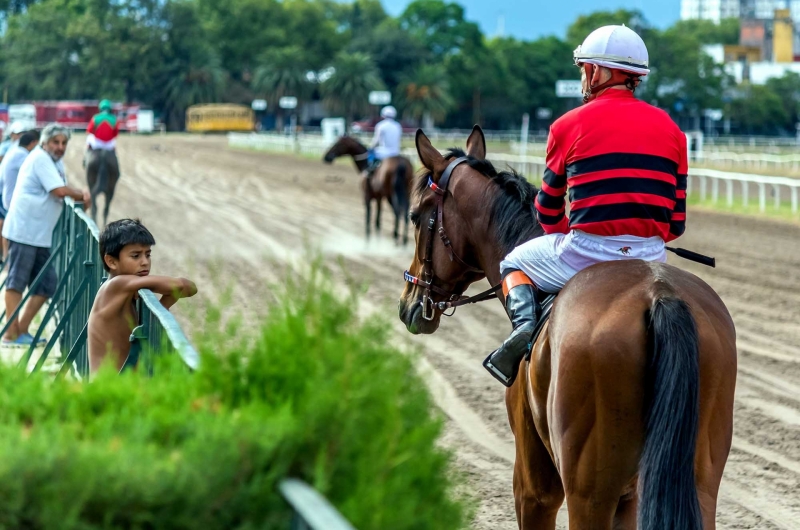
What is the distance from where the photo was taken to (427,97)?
3669 inches

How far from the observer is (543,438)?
4035mm

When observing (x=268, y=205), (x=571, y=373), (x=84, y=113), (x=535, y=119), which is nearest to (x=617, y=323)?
(x=571, y=373)

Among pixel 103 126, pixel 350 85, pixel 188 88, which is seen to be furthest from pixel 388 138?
pixel 188 88

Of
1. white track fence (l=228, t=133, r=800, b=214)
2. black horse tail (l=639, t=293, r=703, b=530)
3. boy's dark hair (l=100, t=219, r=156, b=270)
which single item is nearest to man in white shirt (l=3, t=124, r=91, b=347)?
white track fence (l=228, t=133, r=800, b=214)

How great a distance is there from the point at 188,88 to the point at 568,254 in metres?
94.4

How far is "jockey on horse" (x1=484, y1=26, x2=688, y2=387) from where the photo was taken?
13.1ft

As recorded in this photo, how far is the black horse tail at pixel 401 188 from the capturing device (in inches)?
706

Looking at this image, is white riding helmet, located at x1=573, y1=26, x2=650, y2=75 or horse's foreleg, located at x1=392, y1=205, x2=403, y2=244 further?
horse's foreleg, located at x1=392, y1=205, x2=403, y2=244

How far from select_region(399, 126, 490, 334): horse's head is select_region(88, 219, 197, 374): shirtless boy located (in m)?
1.02

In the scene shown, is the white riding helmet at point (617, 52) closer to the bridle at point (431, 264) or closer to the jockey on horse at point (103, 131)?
the bridle at point (431, 264)

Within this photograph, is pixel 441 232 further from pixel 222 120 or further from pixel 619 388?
pixel 222 120

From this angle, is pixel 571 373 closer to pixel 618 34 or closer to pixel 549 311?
pixel 549 311

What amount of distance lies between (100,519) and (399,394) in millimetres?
663

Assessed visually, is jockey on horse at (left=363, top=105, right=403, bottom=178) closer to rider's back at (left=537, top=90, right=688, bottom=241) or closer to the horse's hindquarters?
rider's back at (left=537, top=90, right=688, bottom=241)
